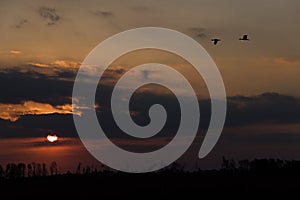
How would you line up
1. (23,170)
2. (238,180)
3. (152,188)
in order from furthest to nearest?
(23,170) → (238,180) → (152,188)

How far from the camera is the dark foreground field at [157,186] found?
7356 centimetres

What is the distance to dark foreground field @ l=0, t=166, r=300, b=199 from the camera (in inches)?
2896

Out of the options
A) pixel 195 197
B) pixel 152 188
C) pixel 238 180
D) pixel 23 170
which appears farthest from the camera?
pixel 23 170

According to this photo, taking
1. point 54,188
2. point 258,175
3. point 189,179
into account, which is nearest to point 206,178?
point 189,179

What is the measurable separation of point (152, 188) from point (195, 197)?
12.4 metres

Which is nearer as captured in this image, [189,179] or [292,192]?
[292,192]

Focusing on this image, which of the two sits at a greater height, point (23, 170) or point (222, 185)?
point (23, 170)

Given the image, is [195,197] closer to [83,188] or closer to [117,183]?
[83,188]

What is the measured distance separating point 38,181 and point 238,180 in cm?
2763

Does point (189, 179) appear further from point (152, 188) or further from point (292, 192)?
point (292, 192)

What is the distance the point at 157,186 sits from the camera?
84000 millimetres

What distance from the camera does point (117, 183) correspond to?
94.1 metres

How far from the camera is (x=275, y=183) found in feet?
279

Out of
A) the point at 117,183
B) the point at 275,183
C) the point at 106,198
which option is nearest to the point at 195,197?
the point at 106,198
